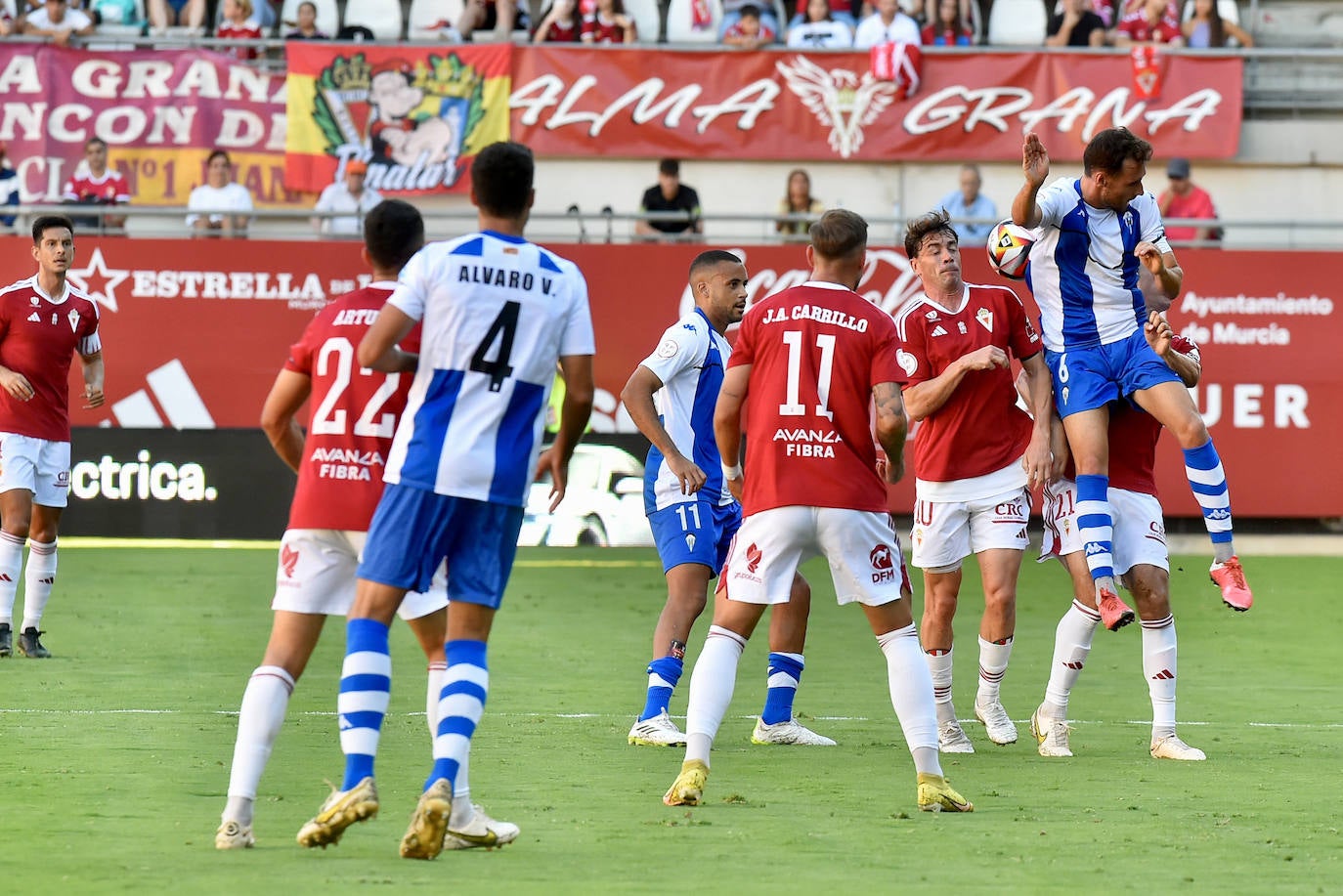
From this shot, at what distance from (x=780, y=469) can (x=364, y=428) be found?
1569mm

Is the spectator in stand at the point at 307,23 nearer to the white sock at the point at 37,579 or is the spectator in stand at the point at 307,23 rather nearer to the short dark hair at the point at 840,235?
the white sock at the point at 37,579

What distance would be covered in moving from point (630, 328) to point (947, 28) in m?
6.39

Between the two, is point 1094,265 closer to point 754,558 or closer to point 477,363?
point 754,558

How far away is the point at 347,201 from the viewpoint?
2177 cm

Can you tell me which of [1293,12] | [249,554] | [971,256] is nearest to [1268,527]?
[971,256]

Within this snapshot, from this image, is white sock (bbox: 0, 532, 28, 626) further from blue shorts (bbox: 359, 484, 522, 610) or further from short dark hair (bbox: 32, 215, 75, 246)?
blue shorts (bbox: 359, 484, 522, 610)

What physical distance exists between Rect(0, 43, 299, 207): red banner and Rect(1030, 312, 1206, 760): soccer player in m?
Result: 15.5

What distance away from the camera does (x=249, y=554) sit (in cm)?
1897

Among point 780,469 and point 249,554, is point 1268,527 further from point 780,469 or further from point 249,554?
point 780,469

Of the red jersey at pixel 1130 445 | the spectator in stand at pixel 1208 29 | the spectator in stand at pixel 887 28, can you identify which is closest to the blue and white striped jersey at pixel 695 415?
the red jersey at pixel 1130 445

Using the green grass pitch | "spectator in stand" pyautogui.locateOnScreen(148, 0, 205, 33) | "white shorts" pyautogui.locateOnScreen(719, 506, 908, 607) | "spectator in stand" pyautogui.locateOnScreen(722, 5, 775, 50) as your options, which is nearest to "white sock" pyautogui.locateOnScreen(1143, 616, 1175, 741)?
the green grass pitch

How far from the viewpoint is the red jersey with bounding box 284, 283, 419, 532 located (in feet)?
20.2

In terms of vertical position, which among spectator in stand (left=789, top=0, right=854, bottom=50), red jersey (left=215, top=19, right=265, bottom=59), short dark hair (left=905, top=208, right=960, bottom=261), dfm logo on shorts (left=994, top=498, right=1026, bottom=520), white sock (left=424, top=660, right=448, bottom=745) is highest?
spectator in stand (left=789, top=0, right=854, bottom=50)

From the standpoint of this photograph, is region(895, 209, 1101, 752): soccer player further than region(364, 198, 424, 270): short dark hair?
Yes
